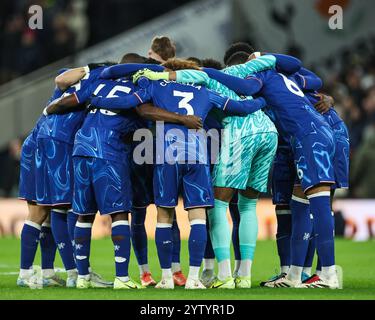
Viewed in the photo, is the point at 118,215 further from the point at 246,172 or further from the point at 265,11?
the point at 265,11

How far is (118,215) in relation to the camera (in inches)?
382

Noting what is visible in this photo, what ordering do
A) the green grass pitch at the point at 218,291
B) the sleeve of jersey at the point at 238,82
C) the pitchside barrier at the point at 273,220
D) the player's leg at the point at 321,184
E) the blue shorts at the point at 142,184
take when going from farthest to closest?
the pitchside barrier at the point at 273,220, the blue shorts at the point at 142,184, the sleeve of jersey at the point at 238,82, the player's leg at the point at 321,184, the green grass pitch at the point at 218,291

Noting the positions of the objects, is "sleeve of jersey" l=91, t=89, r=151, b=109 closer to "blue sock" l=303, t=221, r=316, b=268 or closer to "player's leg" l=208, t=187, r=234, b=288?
"player's leg" l=208, t=187, r=234, b=288

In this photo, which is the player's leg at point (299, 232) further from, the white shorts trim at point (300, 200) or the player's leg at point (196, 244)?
the player's leg at point (196, 244)

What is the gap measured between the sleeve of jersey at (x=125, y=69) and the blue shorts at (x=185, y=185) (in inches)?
34.7

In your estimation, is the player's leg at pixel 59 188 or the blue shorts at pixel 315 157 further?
the player's leg at pixel 59 188

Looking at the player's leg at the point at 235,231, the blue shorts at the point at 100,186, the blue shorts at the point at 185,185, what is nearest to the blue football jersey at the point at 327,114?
the player's leg at the point at 235,231

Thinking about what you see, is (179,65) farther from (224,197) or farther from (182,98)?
(224,197)

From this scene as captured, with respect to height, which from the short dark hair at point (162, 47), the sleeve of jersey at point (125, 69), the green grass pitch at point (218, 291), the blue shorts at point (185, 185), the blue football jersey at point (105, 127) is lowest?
the green grass pitch at point (218, 291)

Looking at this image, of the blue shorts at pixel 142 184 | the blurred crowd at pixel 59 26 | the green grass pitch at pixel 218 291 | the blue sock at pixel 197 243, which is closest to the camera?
the green grass pitch at pixel 218 291

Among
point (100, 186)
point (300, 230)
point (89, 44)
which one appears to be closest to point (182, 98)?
point (100, 186)

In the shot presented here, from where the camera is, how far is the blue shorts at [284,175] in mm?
10383
